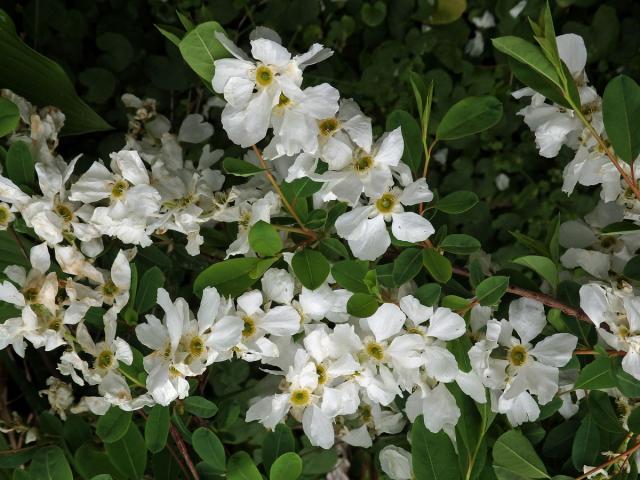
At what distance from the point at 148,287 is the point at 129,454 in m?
0.23

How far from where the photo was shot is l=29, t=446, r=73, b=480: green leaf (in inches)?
33.8

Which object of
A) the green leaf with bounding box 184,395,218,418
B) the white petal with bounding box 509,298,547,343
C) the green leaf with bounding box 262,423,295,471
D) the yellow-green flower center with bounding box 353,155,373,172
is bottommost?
the green leaf with bounding box 262,423,295,471

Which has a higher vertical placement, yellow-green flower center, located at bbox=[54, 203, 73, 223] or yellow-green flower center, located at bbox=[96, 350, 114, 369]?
yellow-green flower center, located at bbox=[54, 203, 73, 223]

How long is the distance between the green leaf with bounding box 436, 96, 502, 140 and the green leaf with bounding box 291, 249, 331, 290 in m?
0.21

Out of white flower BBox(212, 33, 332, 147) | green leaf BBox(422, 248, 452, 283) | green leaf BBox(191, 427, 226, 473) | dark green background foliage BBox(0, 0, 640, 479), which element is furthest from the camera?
dark green background foliage BBox(0, 0, 640, 479)

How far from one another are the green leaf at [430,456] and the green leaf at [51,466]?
444 millimetres

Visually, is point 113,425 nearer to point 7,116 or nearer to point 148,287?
point 148,287

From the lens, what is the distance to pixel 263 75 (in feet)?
2.22

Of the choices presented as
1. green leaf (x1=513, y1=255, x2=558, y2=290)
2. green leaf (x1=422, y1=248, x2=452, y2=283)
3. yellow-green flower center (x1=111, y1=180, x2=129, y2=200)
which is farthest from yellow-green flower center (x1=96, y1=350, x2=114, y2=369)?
green leaf (x1=513, y1=255, x2=558, y2=290)

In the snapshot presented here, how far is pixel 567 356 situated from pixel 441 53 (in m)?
0.71

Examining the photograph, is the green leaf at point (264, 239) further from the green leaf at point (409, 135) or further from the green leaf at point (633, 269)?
the green leaf at point (633, 269)

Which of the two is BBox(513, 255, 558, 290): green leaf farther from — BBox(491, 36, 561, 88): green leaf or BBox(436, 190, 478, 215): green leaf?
BBox(491, 36, 561, 88): green leaf

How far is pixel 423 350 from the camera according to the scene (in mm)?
776

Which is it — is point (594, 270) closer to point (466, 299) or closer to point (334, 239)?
point (466, 299)
